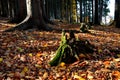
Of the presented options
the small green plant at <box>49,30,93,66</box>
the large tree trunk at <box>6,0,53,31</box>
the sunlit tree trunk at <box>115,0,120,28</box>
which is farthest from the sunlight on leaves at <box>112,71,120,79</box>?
the sunlit tree trunk at <box>115,0,120,28</box>

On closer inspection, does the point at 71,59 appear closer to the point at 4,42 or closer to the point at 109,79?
the point at 109,79

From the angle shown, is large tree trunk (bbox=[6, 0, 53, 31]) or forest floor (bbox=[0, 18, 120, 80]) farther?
large tree trunk (bbox=[6, 0, 53, 31])

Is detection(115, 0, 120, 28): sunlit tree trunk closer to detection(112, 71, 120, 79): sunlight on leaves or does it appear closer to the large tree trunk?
the large tree trunk

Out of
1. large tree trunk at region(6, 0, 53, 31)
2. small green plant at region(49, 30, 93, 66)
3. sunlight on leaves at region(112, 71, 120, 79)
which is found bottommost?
sunlight on leaves at region(112, 71, 120, 79)

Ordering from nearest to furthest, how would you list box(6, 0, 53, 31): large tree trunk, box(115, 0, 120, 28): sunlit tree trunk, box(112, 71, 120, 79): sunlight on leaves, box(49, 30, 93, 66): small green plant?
box(112, 71, 120, 79): sunlight on leaves
box(49, 30, 93, 66): small green plant
box(6, 0, 53, 31): large tree trunk
box(115, 0, 120, 28): sunlit tree trunk

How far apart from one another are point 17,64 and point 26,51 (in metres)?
1.10

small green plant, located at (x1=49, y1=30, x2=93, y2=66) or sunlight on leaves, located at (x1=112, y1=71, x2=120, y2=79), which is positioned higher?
small green plant, located at (x1=49, y1=30, x2=93, y2=66)

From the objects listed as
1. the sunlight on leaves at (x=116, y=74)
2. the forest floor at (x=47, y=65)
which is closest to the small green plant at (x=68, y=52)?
the forest floor at (x=47, y=65)

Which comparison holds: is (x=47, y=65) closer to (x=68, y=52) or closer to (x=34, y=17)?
(x=68, y=52)

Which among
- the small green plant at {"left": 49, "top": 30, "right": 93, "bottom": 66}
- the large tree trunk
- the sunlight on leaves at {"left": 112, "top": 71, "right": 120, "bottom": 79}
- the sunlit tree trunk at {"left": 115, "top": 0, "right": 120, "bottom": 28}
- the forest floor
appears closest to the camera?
the sunlight on leaves at {"left": 112, "top": 71, "right": 120, "bottom": 79}

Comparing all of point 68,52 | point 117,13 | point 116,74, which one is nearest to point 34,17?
point 68,52

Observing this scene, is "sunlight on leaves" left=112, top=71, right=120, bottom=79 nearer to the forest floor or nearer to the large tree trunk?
the forest floor

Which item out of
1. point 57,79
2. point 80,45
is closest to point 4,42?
point 80,45

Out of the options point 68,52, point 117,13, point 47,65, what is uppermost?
point 117,13
